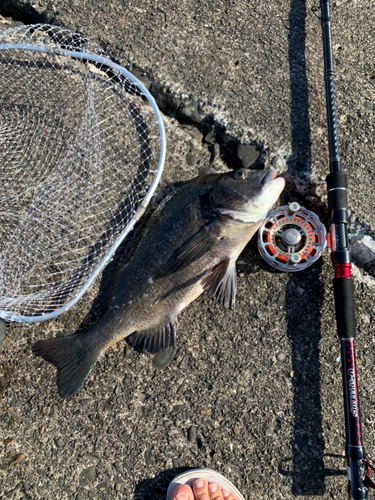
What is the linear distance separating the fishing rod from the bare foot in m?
0.85

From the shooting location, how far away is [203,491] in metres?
2.62

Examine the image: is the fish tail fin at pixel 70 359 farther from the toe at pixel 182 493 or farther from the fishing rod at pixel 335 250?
the fishing rod at pixel 335 250

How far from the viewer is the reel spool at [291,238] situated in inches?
113

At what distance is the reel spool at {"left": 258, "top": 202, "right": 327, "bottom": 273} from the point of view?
287 centimetres

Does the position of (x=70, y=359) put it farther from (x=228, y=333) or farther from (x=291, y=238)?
(x=291, y=238)

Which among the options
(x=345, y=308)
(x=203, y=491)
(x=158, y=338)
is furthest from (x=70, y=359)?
(x=345, y=308)

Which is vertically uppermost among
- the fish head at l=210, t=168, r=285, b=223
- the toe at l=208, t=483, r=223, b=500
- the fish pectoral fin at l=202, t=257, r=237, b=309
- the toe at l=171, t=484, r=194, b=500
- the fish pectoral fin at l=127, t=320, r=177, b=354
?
the fish head at l=210, t=168, r=285, b=223

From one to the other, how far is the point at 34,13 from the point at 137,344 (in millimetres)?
3174

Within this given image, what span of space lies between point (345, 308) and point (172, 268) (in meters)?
1.26

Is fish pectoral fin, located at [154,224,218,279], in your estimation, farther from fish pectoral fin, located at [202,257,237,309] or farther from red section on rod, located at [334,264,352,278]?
red section on rod, located at [334,264,352,278]

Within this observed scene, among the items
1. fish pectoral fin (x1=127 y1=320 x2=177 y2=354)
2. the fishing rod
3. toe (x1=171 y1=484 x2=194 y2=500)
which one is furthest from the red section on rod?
toe (x1=171 y1=484 x2=194 y2=500)

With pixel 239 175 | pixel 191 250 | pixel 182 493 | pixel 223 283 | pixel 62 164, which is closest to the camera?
pixel 182 493

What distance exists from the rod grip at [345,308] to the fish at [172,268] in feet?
2.45

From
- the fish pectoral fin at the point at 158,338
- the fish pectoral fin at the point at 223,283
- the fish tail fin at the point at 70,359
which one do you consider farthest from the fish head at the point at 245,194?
the fish tail fin at the point at 70,359
